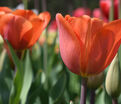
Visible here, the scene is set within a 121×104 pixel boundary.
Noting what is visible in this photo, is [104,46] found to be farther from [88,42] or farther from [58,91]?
[58,91]

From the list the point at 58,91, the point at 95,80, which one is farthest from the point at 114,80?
the point at 58,91

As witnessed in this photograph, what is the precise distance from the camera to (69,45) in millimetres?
610

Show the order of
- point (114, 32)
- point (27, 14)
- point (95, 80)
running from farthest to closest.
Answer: point (27, 14)
point (95, 80)
point (114, 32)

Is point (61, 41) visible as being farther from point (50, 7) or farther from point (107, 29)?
point (50, 7)

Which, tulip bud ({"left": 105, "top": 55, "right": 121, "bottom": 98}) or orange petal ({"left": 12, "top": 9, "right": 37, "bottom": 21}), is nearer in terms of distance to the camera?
tulip bud ({"left": 105, "top": 55, "right": 121, "bottom": 98})

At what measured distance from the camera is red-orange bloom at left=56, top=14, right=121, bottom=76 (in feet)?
1.92

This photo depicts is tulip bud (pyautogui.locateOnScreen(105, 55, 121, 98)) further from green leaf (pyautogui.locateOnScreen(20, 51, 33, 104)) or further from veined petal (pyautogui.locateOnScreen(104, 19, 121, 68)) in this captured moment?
green leaf (pyautogui.locateOnScreen(20, 51, 33, 104))

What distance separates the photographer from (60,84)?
0.93 meters

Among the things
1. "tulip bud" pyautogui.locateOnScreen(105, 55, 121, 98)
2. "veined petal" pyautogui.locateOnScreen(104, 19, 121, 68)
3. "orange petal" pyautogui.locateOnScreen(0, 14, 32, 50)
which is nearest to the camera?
"veined petal" pyautogui.locateOnScreen(104, 19, 121, 68)

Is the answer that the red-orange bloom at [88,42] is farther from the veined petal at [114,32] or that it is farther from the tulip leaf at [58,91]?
the tulip leaf at [58,91]

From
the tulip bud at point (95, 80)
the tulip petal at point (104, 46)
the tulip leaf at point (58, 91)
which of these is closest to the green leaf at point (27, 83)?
the tulip leaf at point (58, 91)

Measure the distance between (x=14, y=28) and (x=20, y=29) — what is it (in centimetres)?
2

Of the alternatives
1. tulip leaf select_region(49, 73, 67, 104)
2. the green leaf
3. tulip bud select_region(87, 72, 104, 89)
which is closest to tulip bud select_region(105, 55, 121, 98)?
tulip bud select_region(87, 72, 104, 89)

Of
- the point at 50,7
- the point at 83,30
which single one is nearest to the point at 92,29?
the point at 83,30
